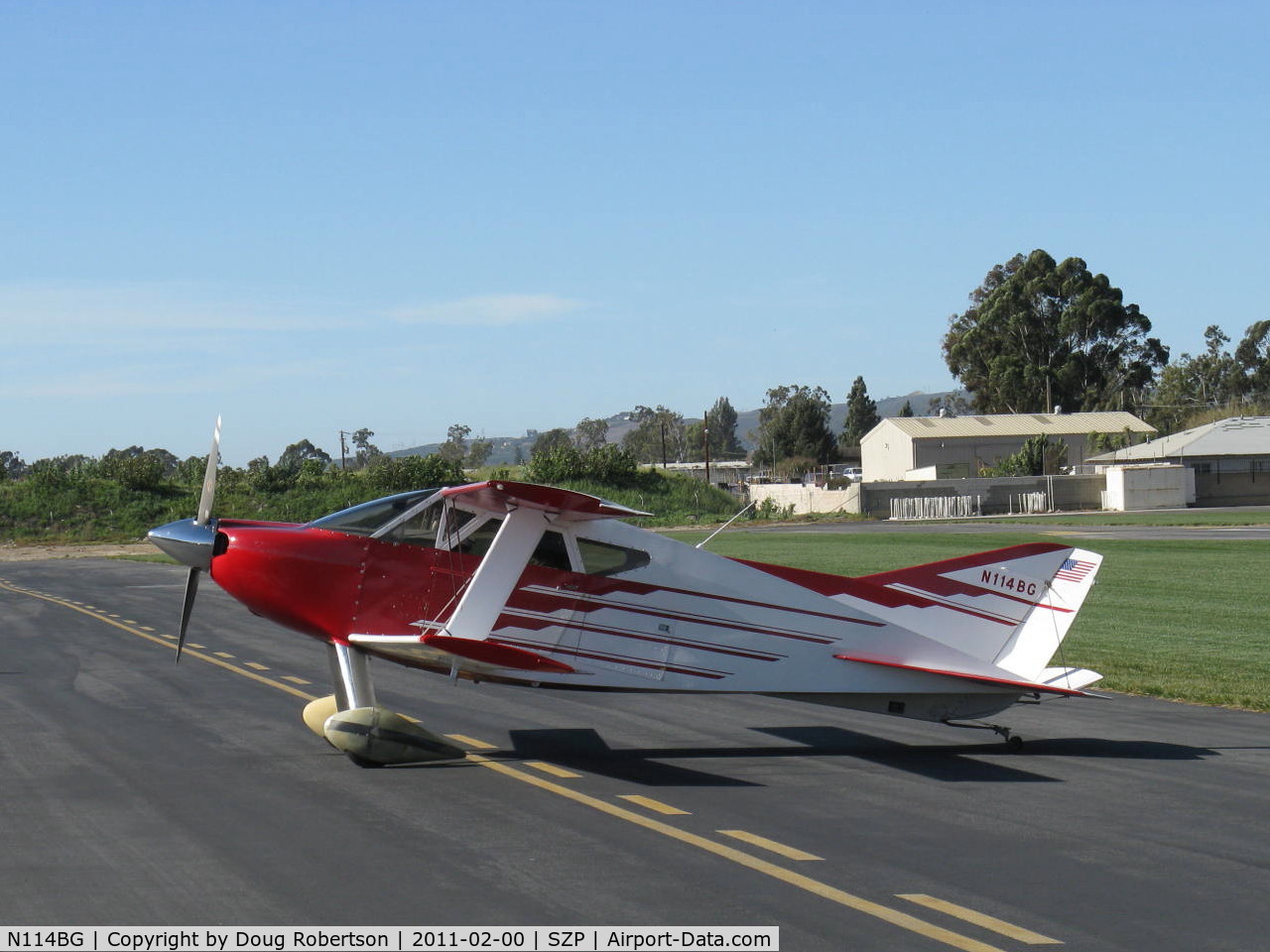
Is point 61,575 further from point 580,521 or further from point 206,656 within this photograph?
point 580,521

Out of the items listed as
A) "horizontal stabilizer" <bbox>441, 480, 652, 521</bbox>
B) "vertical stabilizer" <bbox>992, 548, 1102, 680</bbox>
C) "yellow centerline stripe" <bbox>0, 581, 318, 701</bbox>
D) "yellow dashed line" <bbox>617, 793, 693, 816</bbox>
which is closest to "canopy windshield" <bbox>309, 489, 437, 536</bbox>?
"horizontal stabilizer" <bbox>441, 480, 652, 521</bbox>

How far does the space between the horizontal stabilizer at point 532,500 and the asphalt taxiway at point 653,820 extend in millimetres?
2317

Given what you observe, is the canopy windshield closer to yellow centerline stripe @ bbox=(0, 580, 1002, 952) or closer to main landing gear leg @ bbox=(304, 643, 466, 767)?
main landing gear leg @ bbox=(304, 643, 466, 767)

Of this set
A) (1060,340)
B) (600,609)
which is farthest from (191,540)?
(1060,340)

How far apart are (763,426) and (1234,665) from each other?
477ft

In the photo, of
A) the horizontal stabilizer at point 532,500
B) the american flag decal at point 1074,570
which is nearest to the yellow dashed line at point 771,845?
the horizontal stabilizer at point 532,500

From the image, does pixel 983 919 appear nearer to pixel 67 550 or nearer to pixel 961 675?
pixel 961 675

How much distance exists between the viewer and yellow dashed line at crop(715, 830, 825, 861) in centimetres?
834

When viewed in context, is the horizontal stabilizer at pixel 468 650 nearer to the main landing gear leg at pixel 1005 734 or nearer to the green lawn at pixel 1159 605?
the main landing gear leg at pixel 1005 734

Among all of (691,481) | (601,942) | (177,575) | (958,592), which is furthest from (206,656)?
(691,481)

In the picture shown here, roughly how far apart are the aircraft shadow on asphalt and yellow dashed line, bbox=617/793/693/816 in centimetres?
55

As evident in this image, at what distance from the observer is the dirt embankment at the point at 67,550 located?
56.1 meters

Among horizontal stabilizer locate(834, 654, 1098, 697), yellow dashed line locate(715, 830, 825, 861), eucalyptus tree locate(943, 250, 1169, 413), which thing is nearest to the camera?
yellow dashed line locate(715, 830, 825, 861)

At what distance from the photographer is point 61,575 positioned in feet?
135
